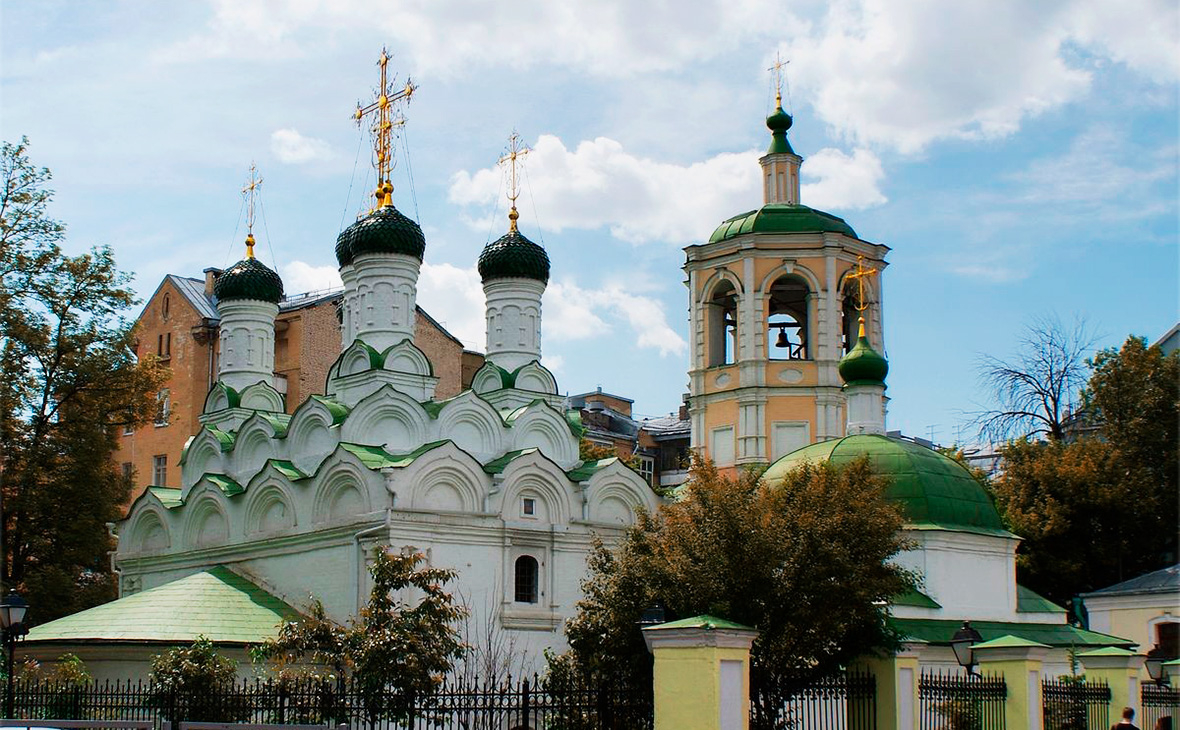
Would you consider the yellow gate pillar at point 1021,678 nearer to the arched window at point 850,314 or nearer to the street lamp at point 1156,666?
the street lamp at point 1156,666

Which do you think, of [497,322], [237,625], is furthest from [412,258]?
[237,625]

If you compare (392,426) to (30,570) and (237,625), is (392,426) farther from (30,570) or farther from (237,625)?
(30,570)

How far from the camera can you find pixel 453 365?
137 ft

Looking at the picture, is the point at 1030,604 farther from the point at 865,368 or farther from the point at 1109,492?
the point at 1109,492

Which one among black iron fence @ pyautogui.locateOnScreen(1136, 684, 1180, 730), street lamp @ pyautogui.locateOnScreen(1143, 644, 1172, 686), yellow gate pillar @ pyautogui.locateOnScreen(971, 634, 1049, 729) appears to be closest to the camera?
yellow gate pillar @ pyautogui.locateOnScreen(971, 634, 1049, 729)

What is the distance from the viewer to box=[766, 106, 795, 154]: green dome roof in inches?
1160

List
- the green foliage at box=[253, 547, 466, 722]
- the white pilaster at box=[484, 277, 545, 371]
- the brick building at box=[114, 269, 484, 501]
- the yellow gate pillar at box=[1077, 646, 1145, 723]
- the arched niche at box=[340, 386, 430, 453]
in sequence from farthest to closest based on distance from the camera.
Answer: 1. the brick building at box=[114, 269, 484, 501]
2. the white pilaster at box=[484, 277, 545, 371]
3. the arched niche at box=[340, 386, 430, 453]
4. the yellow gate pillar at box=[1077, 646, 1145, 723]
5. the green foliage at box=[253, 547, 466, 722]

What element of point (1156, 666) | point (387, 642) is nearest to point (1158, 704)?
point (1156, 666)

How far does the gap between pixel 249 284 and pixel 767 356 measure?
1046cm

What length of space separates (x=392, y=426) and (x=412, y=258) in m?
3.33

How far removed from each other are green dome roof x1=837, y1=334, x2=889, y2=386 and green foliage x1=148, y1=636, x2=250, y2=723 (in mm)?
11727

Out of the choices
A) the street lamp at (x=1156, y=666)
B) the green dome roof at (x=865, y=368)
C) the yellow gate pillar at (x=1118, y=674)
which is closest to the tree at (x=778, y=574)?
the yellow gate pillar at (x=1118, y=674)

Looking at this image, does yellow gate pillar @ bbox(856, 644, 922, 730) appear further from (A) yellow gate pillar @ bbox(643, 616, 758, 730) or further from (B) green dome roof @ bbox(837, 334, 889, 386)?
(B) green dome roof @ bbox(837, 334, 889, 386)

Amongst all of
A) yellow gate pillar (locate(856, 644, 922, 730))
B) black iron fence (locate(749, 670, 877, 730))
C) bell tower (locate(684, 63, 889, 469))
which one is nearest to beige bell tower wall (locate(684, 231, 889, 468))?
bell tower (locate(684, 63, 889, 469))
